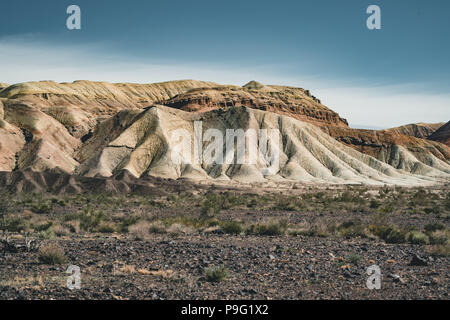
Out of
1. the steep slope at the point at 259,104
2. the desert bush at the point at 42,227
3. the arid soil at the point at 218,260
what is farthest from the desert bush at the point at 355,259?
the steep slope at the point at 259,104

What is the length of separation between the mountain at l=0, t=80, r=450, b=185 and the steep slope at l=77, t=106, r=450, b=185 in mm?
198

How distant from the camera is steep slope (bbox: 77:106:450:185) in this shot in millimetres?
74125

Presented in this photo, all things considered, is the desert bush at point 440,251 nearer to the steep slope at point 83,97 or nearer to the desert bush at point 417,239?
the desert bush at point 417,239

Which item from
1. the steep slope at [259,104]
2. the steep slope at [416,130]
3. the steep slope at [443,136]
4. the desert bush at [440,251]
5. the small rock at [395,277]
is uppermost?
the steep slope at [259,104]

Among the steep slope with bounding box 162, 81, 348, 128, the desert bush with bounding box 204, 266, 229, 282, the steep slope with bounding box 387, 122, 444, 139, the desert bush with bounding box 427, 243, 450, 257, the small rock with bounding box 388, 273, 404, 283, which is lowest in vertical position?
the desert bush with bounding box 427, 243, 450, 257

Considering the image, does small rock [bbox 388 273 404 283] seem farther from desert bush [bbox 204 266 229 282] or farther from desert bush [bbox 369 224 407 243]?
desert bush [bbox 369 224 407 243]

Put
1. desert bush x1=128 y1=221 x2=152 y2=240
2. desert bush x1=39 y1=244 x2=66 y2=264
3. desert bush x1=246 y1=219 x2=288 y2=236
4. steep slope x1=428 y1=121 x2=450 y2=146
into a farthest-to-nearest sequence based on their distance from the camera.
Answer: steep slope x1=428 y1=121 x2=450 y2=146
desert bush x1=246 y1=219 x2=288 y2=236
desert bush x1=128 y1=221 x2=152 y2=240
desert bush x1=39 y1=244 x2=66 y2=264

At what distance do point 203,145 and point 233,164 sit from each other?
9.38 meters

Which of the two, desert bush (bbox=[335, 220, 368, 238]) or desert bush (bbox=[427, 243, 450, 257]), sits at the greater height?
desert bush (bbox=[427, 243, 450, 257])

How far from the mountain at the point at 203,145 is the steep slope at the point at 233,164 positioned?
20 cm

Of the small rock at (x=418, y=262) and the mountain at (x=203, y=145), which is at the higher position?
the mountain at (x=203, y=145)

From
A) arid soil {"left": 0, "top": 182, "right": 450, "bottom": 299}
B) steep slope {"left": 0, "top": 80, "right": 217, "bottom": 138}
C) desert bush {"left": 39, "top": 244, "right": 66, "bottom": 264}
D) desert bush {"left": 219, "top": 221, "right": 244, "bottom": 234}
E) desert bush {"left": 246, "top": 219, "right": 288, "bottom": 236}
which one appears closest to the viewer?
arid soil {"left": 0, "top": 182, "right": 450, "bottom": 299}

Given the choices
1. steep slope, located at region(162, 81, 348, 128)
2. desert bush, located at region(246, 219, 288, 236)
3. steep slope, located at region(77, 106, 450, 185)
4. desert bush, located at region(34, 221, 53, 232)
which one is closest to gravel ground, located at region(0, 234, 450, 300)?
desert bush, located at region(246, 219, 288, 236)

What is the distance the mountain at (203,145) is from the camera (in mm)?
74125
